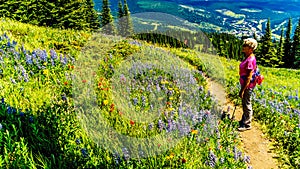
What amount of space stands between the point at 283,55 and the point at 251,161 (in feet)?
251

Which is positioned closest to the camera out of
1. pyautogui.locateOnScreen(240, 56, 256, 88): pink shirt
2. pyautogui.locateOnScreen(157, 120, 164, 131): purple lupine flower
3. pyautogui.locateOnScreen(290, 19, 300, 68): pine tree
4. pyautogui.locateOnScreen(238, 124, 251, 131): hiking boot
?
pyautogui.locateOnScreen(157, 120, 164, 131): purple lupine flower

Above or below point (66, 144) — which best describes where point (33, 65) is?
above

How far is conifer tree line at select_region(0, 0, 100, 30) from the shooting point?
3266cm

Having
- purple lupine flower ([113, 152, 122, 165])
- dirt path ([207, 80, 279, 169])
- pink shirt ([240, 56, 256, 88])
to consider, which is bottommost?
dirt path ([207, 80, 279, 169])

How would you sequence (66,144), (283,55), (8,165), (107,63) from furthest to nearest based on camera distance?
(283,55)
(107,63)
(66,144)
(8,165)

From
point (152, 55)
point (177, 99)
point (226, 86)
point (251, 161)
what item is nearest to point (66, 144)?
point (177, 99)

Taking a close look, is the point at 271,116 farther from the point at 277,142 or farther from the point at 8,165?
the point at 8,165

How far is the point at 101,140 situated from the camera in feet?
13.6

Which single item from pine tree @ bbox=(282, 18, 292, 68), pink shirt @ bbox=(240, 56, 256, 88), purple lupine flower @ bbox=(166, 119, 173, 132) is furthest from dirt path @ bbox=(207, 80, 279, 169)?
pine tree @ bbox=(282, 18, 292, 68)

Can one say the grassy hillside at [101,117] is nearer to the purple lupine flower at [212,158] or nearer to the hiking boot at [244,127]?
the purple lupine flower at [212,158]

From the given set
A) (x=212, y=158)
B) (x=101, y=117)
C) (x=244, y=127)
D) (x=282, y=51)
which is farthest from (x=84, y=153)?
(x=282, y=51)

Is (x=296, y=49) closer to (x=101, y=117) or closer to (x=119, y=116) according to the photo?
(x=119, y=116)

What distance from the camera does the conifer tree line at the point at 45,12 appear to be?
1286 inches

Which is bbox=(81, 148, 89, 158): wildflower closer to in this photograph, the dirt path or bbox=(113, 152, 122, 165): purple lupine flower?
bbox=(113, 152, 122, 165): purple lupine flower
